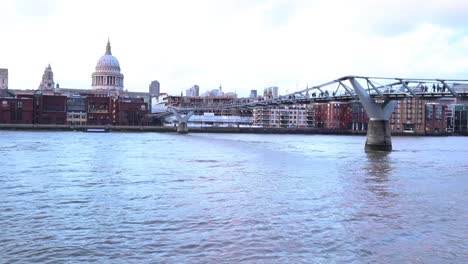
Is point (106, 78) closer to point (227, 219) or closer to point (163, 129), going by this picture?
point (163, 129)

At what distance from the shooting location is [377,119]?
5353 centimetres

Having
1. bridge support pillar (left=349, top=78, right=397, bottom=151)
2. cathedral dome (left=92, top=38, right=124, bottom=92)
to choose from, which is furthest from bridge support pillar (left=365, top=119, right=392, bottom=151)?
cathedral dome (left=92, top=38, right=124, bottom=92)

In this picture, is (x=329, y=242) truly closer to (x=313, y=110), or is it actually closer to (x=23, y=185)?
(x=23, y=185)

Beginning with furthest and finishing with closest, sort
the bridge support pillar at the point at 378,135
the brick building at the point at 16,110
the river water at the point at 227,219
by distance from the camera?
the brick building at the point at 16,110 < the bridge support pillar at the point at 378,135 < the river water at the point at 227,219

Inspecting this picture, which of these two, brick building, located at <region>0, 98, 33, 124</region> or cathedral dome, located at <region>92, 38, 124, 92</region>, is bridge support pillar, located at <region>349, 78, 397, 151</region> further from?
cathedral dome, located at <region>92, 38, 124, 92</region>

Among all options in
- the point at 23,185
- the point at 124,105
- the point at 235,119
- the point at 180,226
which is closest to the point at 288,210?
the point at 180,226

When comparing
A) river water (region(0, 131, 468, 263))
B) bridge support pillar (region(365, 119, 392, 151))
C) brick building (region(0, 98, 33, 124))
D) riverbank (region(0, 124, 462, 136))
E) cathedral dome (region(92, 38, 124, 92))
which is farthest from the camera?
cathedral dome (region(92, 38, 124, 92))

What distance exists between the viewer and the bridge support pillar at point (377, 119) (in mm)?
53219

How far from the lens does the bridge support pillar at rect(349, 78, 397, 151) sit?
53.2 metres

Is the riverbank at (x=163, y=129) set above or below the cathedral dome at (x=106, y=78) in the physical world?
below

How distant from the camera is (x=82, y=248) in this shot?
10.9 meters

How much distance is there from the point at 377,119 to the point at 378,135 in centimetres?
154

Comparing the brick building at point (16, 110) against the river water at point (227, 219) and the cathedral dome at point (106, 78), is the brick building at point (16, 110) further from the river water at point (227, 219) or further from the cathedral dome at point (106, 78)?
the river water at point (227, 219)

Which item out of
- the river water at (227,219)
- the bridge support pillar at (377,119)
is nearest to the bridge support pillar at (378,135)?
the bridge support pillar at (377,119)
